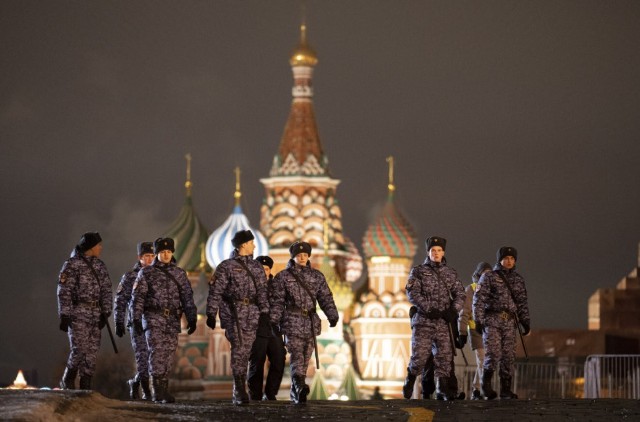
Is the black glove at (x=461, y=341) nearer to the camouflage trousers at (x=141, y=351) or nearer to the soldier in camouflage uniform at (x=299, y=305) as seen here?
the soldier in camouflage uniform at (x=299, y=305)

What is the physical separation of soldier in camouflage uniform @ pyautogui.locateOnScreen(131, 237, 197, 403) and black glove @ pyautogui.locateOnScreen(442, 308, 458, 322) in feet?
8.87

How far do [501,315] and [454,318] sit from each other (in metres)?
0.50

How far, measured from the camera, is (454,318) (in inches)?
792

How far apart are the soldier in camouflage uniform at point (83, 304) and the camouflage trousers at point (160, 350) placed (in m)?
1.12

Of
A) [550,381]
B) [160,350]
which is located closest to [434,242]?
[160,350]

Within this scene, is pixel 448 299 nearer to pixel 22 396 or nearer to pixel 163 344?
pixel 163 344

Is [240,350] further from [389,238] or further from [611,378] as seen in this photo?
[389,238]

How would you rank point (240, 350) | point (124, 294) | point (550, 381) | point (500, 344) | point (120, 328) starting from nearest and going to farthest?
point (240, 350)
point (120, 328)
point (500, 344)
point (124, 294)
point (550, 381)

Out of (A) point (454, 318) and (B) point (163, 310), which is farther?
(A) point (454, 318)

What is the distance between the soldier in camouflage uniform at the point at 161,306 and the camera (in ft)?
62.3

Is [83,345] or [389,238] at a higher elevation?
[389,238]

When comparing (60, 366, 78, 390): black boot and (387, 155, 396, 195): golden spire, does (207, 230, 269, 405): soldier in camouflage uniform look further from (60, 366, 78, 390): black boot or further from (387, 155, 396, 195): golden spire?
(387, 155, 396, 195): golden spire

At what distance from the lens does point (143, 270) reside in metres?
19.2

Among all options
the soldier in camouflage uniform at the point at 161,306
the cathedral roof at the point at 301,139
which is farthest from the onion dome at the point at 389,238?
the soldier in camouflage uniform at the point at 161,306
